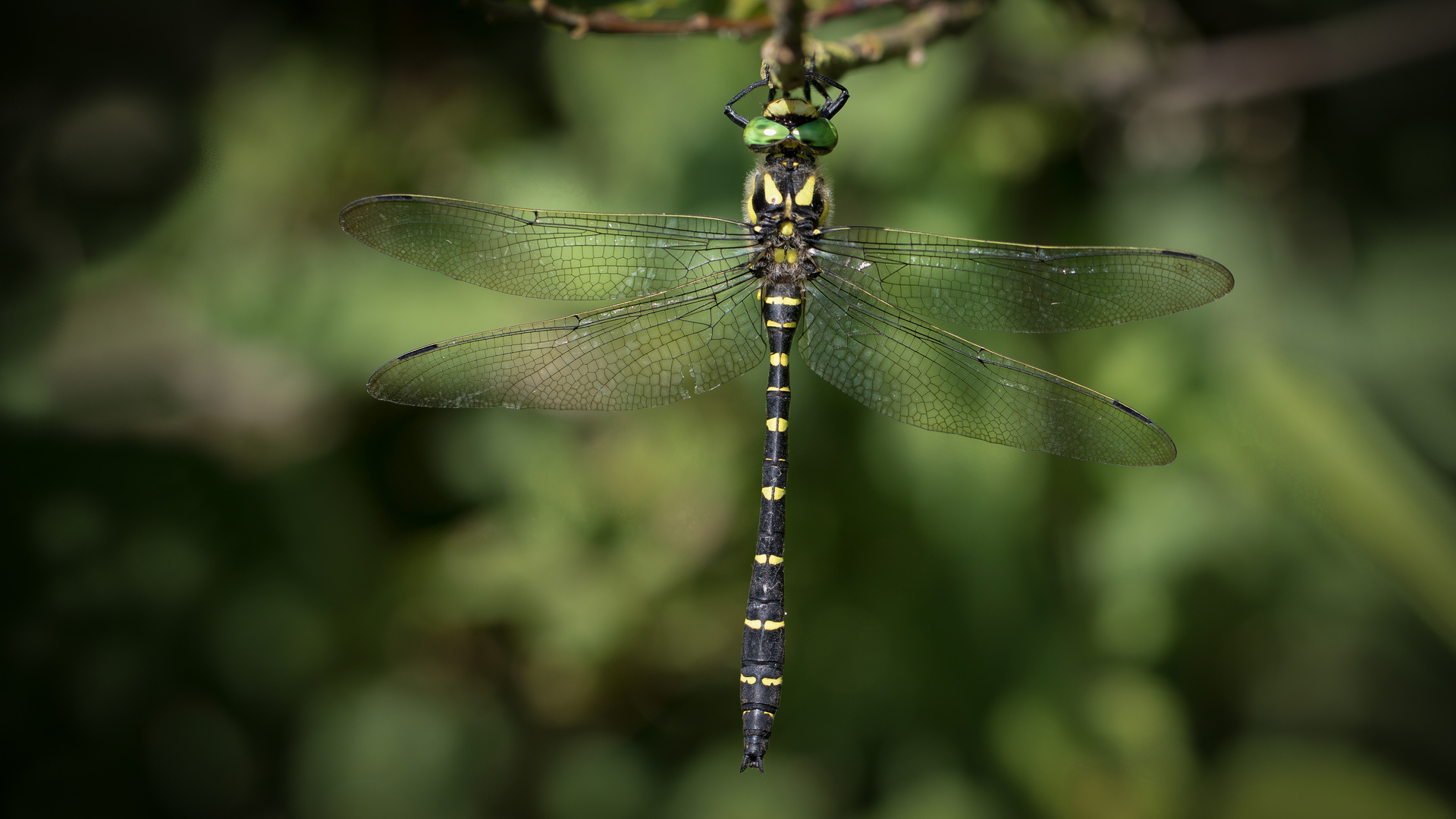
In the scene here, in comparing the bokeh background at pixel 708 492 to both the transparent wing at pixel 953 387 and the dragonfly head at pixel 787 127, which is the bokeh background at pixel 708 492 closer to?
the transparent wing at pixel 953 387

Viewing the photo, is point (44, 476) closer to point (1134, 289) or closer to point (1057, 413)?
point (1057, 413)

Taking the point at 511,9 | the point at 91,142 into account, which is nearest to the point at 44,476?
the point at 91,142

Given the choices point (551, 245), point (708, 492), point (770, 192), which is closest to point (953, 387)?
point (770, 192)

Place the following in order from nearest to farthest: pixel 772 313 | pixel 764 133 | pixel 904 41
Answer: pixel 904 41, pixel 764 133, pixel 772 313

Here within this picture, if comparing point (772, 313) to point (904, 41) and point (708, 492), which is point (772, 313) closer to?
point (708, 492)

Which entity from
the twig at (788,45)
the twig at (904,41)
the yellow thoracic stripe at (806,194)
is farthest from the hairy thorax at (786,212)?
the twig at (788,45)

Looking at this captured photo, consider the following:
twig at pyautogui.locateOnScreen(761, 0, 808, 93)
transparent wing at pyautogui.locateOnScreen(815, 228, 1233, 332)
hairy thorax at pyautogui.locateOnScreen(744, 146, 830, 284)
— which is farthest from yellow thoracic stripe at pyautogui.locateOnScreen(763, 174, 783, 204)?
twig at pyautogui.locateOnScreen(761, 0, 808, 93)

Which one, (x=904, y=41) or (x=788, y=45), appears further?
(x=904, y=41)
